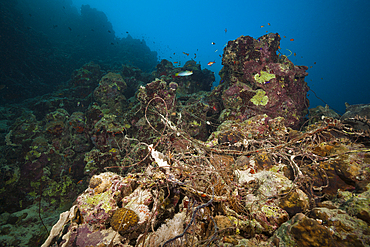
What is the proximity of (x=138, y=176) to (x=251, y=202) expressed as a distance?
1.96m

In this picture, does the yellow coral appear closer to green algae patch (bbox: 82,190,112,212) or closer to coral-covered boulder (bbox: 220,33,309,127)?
green algae patch (bbox: 82,190,112,212)

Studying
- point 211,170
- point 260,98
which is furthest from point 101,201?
point 260,98

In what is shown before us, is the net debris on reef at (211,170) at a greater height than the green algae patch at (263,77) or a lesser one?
lesser

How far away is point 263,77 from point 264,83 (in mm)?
315

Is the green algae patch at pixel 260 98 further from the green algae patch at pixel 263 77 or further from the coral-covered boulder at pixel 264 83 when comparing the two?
the green algae patch at pixel 263 77

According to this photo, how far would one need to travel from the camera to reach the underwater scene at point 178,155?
5.26ft

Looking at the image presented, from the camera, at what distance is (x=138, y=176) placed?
226 centimetres

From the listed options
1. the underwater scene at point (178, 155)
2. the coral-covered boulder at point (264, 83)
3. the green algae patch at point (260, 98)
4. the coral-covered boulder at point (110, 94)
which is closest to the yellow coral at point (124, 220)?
the underwater scene at point (178, 155)

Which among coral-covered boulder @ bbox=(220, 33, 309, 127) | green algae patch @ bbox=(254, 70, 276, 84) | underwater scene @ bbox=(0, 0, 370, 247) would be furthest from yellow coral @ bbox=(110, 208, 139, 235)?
green algae patch @ bbox=(254, 70, 276, 84)

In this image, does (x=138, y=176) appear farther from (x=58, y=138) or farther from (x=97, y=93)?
(x=97, y=93)

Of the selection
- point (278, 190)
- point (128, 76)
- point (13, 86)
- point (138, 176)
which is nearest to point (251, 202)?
point (278, 190)

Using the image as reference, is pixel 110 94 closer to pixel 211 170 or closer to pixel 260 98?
pixel 211 170

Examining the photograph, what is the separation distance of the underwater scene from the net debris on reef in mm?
21

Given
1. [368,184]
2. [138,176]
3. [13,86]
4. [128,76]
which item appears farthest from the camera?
[128,76]
